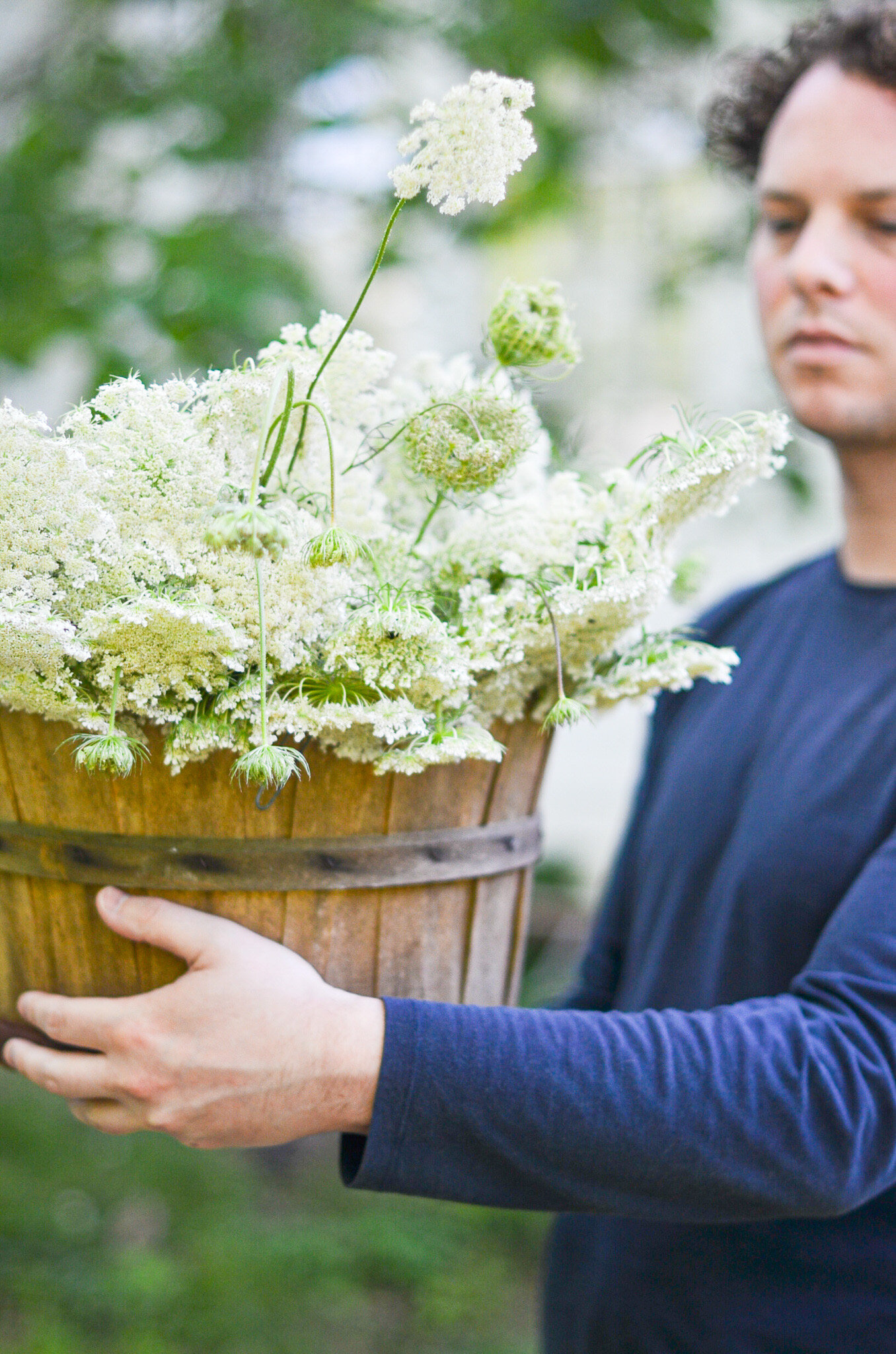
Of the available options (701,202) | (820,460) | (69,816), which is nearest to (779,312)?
(69,816)

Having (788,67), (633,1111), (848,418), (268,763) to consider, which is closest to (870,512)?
(848,418)

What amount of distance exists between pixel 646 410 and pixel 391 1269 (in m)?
3.04

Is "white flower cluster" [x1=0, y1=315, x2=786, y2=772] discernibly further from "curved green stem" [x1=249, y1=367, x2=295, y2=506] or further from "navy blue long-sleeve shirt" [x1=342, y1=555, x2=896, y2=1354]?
"navy blue long-sleeve shirt" [x1=342, y1=555, x2=896, y2=1354]

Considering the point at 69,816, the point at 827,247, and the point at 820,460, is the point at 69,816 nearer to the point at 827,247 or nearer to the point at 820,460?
the point at 827,247

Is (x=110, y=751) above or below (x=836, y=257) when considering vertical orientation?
below

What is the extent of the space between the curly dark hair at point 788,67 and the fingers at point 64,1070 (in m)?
1.38

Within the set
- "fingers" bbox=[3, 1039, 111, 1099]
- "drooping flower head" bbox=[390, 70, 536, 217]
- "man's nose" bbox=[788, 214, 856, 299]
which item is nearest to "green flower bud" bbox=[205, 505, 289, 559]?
"drooping flower head" bbox=[390, 70, 536, 217]

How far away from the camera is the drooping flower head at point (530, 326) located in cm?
94

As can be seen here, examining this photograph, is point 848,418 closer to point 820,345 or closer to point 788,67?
point 820,345

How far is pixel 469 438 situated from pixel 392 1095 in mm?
515

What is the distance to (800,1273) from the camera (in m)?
1.20

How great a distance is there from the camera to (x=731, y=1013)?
931 mm

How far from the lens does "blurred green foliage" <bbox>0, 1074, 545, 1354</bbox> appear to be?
276 cm

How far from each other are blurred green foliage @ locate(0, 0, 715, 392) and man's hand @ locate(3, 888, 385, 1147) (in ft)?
5.33
